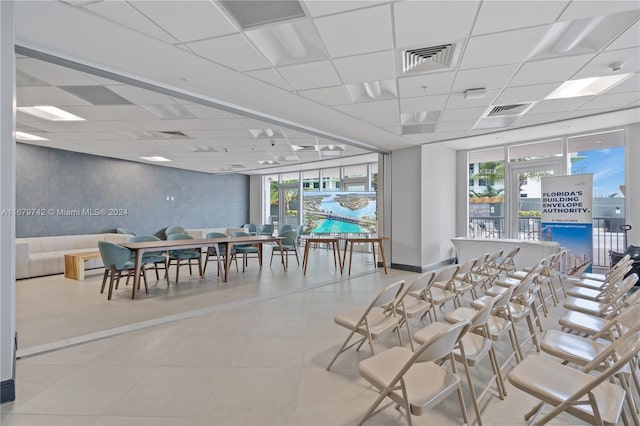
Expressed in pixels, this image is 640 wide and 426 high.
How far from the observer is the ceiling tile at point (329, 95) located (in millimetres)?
3766

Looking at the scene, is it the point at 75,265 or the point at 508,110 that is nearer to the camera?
the point at 508,110

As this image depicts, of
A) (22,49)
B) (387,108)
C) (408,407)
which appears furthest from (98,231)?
(408,407)

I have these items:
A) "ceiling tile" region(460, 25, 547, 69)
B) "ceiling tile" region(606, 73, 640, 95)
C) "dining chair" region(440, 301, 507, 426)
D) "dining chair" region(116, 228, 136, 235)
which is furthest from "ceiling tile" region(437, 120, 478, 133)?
"dining chair" region(116, 228, 136, 235)

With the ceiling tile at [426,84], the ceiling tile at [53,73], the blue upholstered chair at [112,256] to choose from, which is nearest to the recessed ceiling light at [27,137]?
the blue upholstered chair at [112,256]

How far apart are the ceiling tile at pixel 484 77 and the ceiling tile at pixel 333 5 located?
1603mm

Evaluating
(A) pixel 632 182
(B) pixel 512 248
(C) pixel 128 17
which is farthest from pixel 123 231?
(A) pixel 632 182

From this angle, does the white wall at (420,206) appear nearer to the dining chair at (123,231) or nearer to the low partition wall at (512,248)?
the low partition wall at (512,248)

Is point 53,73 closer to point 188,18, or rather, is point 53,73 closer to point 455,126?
point 188,18

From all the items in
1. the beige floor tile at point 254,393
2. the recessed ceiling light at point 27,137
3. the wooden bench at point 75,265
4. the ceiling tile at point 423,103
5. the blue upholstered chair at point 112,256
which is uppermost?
the recessed ceiling light at point 27,137

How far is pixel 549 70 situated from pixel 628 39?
0.62 m

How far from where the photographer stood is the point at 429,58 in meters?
3.14

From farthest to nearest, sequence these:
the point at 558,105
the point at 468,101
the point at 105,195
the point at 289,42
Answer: the point at 105,195 → the point at 558,105 → the point at 468,101 → the point at 289,42

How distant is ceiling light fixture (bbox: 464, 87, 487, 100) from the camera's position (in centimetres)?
369

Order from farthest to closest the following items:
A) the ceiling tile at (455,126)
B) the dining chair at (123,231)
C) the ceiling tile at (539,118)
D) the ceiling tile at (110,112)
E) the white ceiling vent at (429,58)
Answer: the dining chair at (123,231), the ceiling tile at (455,126), the ceiling tile at (539,118), the ceiling tile at (110,112), the white ceiling vent at (429,58)
